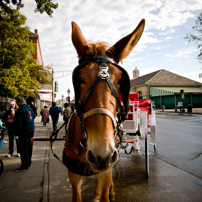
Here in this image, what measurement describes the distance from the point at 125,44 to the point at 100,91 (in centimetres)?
81

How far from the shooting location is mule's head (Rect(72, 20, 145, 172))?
129 cm

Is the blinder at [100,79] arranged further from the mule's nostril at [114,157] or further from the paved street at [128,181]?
the paved street at [128,181]

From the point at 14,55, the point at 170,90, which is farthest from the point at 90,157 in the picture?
the point at 170,90

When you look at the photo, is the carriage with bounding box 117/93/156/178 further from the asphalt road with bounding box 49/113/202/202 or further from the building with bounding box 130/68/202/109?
the building with bounding box 130/68/202/109

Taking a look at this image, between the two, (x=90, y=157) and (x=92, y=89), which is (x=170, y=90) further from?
(x=90, y=157)

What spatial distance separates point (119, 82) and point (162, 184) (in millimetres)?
3076

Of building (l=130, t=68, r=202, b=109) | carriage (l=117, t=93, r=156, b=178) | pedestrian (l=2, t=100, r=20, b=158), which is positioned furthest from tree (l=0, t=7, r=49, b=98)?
building (l=130, t=68, r=202, b=109)

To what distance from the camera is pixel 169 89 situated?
4175 centimetres

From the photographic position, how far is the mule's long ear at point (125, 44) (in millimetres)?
1900

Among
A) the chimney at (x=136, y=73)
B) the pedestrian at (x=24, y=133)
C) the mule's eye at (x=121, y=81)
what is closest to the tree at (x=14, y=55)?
the pedestrian at (x=24, y=133)

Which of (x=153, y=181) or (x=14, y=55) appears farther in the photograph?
(x=14, y=55)

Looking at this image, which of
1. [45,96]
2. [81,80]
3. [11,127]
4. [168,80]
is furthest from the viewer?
[168,80]

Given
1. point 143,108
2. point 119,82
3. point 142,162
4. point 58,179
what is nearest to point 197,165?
point 142,162

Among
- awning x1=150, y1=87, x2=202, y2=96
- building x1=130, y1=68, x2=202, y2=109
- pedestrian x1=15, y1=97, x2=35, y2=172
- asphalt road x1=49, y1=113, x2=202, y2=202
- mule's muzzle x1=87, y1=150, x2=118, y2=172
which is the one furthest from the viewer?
awning x1=150, y1=87, x2=202, y2=96
